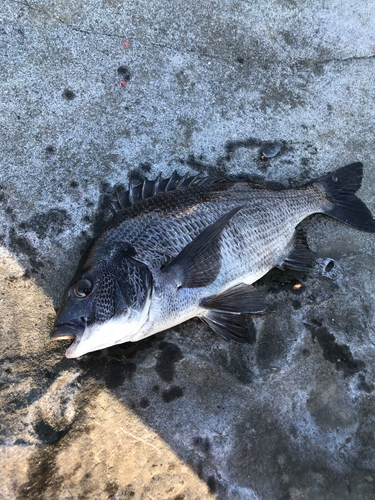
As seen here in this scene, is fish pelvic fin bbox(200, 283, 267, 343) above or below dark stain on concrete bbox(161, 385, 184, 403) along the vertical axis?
above

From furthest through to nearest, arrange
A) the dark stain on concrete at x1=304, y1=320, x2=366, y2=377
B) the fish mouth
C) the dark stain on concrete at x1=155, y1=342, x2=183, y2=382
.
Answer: the dark stain on concrete at x1=304, y1=320, x2=366, y2=377, the dark stain on concrete at x1=155, y1=342, x2=183, y2=382, the fish mouth

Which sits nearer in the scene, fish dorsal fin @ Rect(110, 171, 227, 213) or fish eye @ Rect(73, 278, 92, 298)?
fish eye @ Rect(73, 278, 92, 298)

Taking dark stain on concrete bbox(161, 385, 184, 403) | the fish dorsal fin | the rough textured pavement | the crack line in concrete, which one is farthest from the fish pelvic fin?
the crack line in concrete

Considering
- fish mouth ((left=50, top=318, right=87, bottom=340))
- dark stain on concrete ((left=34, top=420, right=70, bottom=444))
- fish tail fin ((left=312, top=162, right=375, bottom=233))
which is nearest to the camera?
fish mouth ((left=50, top=318, right=87, bottom=340))

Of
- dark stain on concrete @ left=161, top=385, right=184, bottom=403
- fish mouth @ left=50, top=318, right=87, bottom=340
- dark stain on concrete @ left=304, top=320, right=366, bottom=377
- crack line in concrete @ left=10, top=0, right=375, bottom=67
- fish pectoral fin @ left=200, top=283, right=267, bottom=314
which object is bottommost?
dark stain on concrete @ left=161, top=385, right=184, bottom=403

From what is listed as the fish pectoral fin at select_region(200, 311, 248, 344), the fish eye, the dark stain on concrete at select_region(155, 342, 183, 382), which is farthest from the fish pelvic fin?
the fish eye

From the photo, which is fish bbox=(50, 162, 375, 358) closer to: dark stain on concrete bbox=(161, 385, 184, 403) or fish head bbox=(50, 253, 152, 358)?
fish head bbox=(50, 253, 152, 358)
